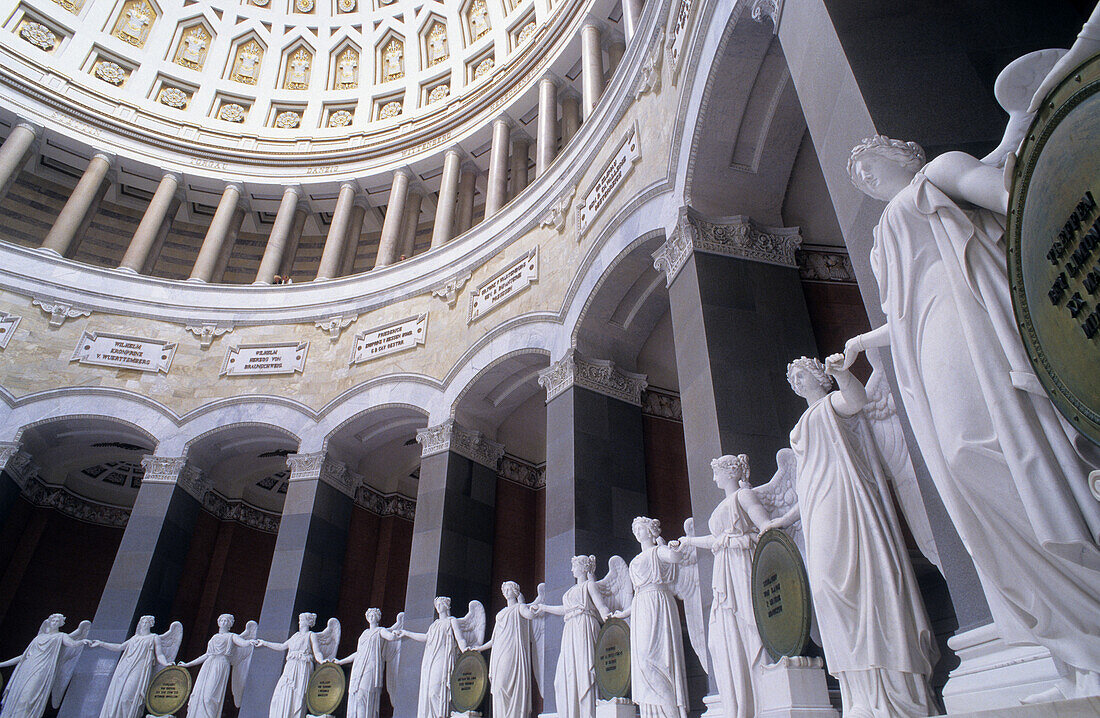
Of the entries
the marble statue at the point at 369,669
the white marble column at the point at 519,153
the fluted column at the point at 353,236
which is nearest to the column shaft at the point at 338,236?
the fluted column at the point at 353,236

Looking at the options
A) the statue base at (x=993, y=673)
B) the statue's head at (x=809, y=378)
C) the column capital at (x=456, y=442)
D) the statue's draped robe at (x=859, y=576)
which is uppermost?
the column capital at (x=456, y=442)

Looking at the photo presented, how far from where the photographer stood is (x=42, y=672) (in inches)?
423

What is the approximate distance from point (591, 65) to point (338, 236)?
747 centimetres

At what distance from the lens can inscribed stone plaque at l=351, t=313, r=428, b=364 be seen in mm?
13305

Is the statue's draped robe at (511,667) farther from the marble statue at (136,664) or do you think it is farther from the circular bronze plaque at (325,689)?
the marble statue at (136,664)

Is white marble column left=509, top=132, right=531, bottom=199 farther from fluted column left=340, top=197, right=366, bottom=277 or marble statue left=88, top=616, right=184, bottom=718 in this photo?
marble statue left=88, top=616, right=184, bottom=718

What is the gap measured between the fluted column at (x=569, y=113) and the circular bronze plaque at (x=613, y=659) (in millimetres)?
10514

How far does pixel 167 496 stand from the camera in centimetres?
1297

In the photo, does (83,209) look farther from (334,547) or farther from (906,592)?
(906,592)

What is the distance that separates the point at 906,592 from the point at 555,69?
13.8 metres

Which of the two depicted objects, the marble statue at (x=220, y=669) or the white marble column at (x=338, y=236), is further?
the white marble column at (x=338, y=236)

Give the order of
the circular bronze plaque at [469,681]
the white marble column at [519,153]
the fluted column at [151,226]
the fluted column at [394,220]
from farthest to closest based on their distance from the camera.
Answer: the white marble column at [519,153], the fluted column at [151,226], the fluted column at [394,220], the circular bronze plaque at [469,681]

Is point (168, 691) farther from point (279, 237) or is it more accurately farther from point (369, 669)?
point (279, 237)

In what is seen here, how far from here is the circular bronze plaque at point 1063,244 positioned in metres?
1.87
